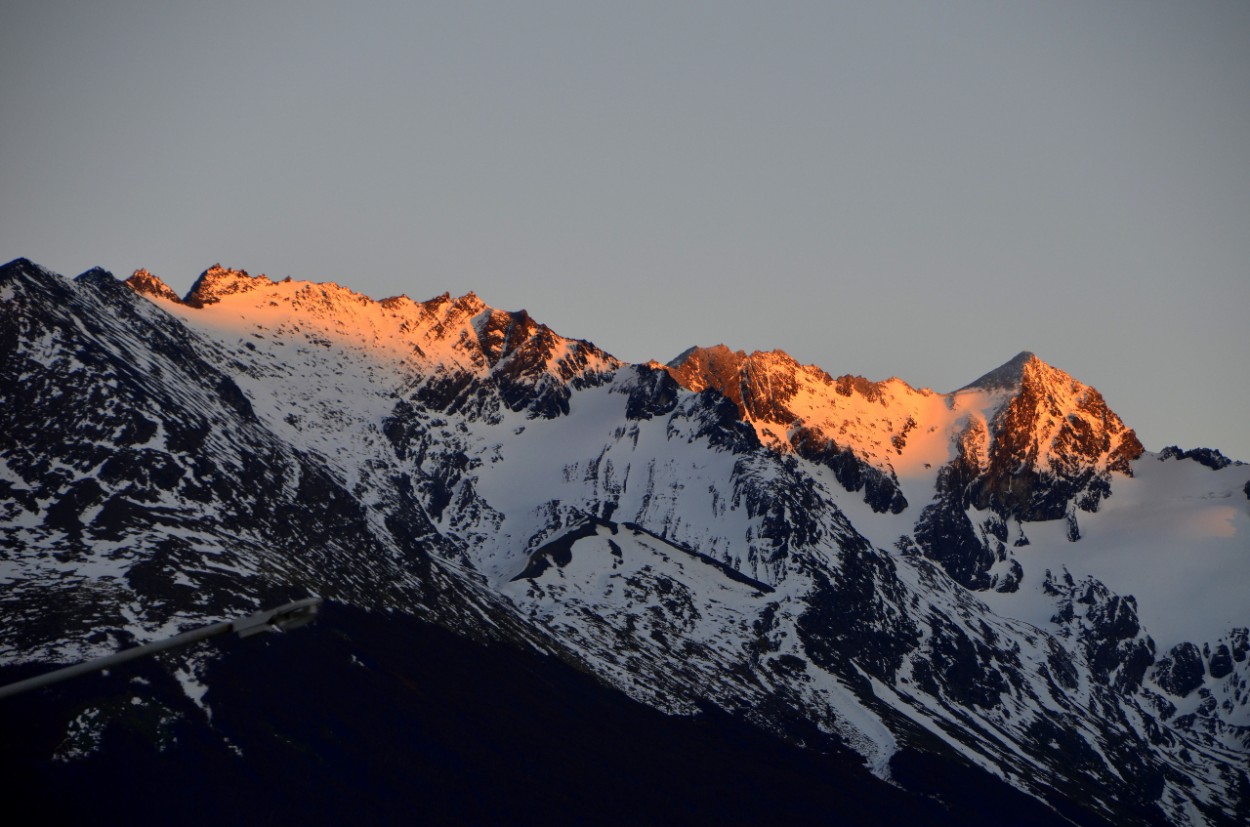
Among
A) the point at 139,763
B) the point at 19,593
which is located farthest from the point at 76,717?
the point at 19,593

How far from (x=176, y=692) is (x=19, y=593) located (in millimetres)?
26548

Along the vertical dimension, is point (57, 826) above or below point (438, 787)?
below

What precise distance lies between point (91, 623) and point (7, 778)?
40.6m

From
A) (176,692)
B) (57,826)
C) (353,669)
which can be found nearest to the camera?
(57,826)

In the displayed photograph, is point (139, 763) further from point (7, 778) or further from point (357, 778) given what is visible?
point (357, 778)

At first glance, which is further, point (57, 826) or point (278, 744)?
point (278, 744)

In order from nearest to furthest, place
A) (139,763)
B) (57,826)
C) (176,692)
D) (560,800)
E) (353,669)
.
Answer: (57,826) < (139,763) < (176,692) < (560,800) < (353,669)

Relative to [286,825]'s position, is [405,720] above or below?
above

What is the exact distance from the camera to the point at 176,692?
16675 cm

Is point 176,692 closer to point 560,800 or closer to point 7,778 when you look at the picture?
point 7,778

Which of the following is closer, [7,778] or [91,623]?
[7,778]

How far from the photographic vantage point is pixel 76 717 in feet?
494

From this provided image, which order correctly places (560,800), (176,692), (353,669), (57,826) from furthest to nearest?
(353,669) → (560,800) → (176,692) → (57,826)

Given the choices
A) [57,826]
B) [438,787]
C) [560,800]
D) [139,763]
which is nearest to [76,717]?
[139,763]
